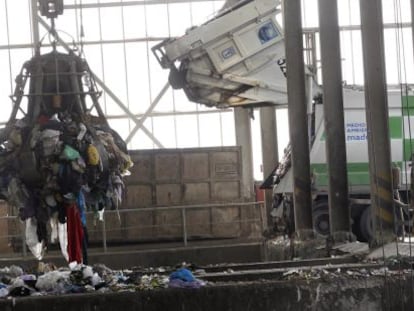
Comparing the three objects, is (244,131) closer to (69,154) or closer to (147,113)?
(147,113)

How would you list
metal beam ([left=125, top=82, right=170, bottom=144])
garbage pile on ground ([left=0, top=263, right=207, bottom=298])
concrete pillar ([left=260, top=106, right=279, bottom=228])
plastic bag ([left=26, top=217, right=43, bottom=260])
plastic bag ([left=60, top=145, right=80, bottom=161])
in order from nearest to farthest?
plastic bag ([left=60, top=145, right=80, bottom=161]) → plastic bag ([left=26, top=217, right=43, bottom=260]) → garbage pile on ground ([left=0, top=263, right=207, bottom=298]) → concrete pillar ([left=260, top=106, right=279, bottom=228]) → metal beam ([left=125, top=82, right=170, bottom=144])

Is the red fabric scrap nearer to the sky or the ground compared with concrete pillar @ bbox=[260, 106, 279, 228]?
A: nearer to the ground

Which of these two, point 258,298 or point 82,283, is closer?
point 258,298

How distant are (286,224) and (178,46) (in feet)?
14.3

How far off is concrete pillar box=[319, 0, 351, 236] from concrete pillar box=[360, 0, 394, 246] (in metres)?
1.22

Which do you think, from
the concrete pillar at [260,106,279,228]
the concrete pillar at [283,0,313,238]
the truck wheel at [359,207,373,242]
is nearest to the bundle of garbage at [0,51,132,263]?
the concrete pillar at [283,0,313,238]

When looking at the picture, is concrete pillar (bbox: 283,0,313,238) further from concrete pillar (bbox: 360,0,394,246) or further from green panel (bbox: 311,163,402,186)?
green panel (bbox: 311,163,402,186)

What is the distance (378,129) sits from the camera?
10344 millimetres

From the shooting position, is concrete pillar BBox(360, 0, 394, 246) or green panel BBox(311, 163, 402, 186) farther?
green panel BBox(311, 163, 402, 186)

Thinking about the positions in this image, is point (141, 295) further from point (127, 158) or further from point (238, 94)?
point (238, 94)

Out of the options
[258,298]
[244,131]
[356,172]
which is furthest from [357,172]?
[258,298]

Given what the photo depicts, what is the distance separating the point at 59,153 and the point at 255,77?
10.0 meters

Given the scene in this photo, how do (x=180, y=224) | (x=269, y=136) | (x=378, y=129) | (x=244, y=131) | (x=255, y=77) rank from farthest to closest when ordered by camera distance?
(x=244, y=131) < (x=269, y=136) < (x=180, y=224) < (x=255, y=77) < (x=378, y=129)

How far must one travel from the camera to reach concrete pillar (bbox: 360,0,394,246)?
1026 cm
